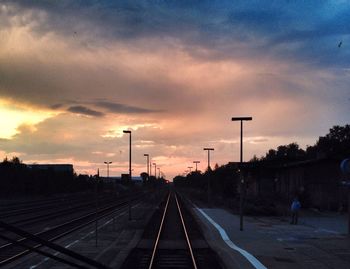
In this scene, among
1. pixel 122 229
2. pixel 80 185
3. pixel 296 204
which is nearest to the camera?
pixel 122 229

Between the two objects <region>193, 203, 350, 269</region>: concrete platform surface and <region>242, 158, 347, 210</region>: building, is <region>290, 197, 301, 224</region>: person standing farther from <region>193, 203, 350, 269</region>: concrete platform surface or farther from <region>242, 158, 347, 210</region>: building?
<region>242, 158, 347, 210</region>: building


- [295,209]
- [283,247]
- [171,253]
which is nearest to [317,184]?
[295,209]

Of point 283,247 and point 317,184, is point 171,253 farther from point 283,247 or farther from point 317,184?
point 317,184

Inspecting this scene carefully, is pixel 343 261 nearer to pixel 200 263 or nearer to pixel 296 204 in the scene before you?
pixel 200 263

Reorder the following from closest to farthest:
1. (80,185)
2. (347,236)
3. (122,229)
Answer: (347,236) < (122,229) < (80,185)

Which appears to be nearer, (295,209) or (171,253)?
(171,253)

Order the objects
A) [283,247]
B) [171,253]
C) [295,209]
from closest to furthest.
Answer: [171,253], [283,247], [295,209]

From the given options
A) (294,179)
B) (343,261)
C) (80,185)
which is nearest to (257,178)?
(294,179)

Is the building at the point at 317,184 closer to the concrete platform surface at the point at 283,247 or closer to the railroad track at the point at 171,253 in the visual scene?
the concrete platform surface at the point at 283,247

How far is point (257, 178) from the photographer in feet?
270

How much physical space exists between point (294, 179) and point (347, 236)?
36.9m

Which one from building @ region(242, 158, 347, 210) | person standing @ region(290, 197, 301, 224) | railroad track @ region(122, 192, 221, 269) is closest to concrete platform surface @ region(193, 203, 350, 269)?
railroad track @ region(122, 192, 221, 269)

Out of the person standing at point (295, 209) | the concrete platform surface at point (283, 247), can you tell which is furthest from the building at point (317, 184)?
the concrete platform surface at point (283, 247)

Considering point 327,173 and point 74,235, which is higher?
point 327,173
